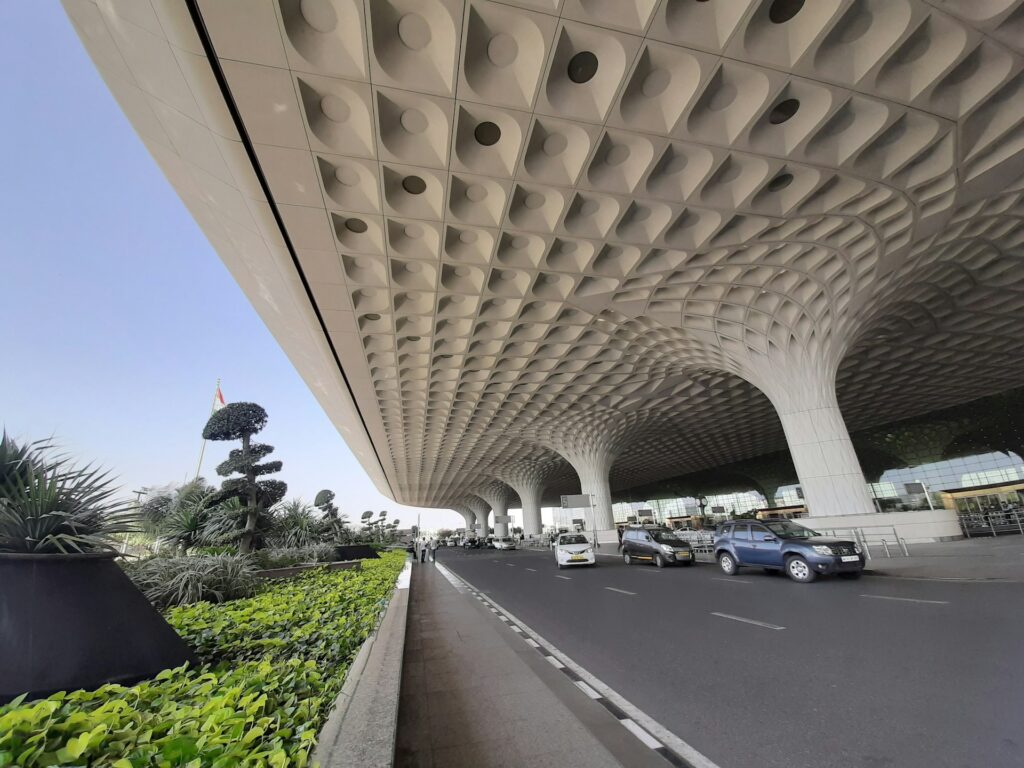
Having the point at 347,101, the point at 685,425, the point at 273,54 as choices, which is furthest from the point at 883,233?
the point at 685,425

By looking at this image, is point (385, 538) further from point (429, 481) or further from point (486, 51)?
A: point (486, 51)

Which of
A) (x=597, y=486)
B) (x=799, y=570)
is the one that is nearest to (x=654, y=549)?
(x=799, y=570)

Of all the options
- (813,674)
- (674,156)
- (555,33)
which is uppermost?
(674,156)

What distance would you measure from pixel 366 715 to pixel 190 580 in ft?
21.1

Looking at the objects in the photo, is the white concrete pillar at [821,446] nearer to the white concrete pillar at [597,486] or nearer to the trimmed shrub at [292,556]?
the white concrete pillar at [597,486]

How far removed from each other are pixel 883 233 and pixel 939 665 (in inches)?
495

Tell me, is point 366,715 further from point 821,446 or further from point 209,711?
point 821,446

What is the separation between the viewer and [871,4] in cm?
693

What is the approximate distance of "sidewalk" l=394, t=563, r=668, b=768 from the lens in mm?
3330

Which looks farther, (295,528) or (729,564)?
(295,528)

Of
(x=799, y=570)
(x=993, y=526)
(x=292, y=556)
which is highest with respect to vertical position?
(x=292, y=556)

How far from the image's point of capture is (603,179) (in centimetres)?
1009

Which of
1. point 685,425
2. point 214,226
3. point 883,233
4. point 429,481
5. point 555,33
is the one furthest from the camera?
point 429,481

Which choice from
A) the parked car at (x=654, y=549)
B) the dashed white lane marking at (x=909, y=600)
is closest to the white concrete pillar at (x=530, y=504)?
Answer: the parked car at (x=654, y=549)
